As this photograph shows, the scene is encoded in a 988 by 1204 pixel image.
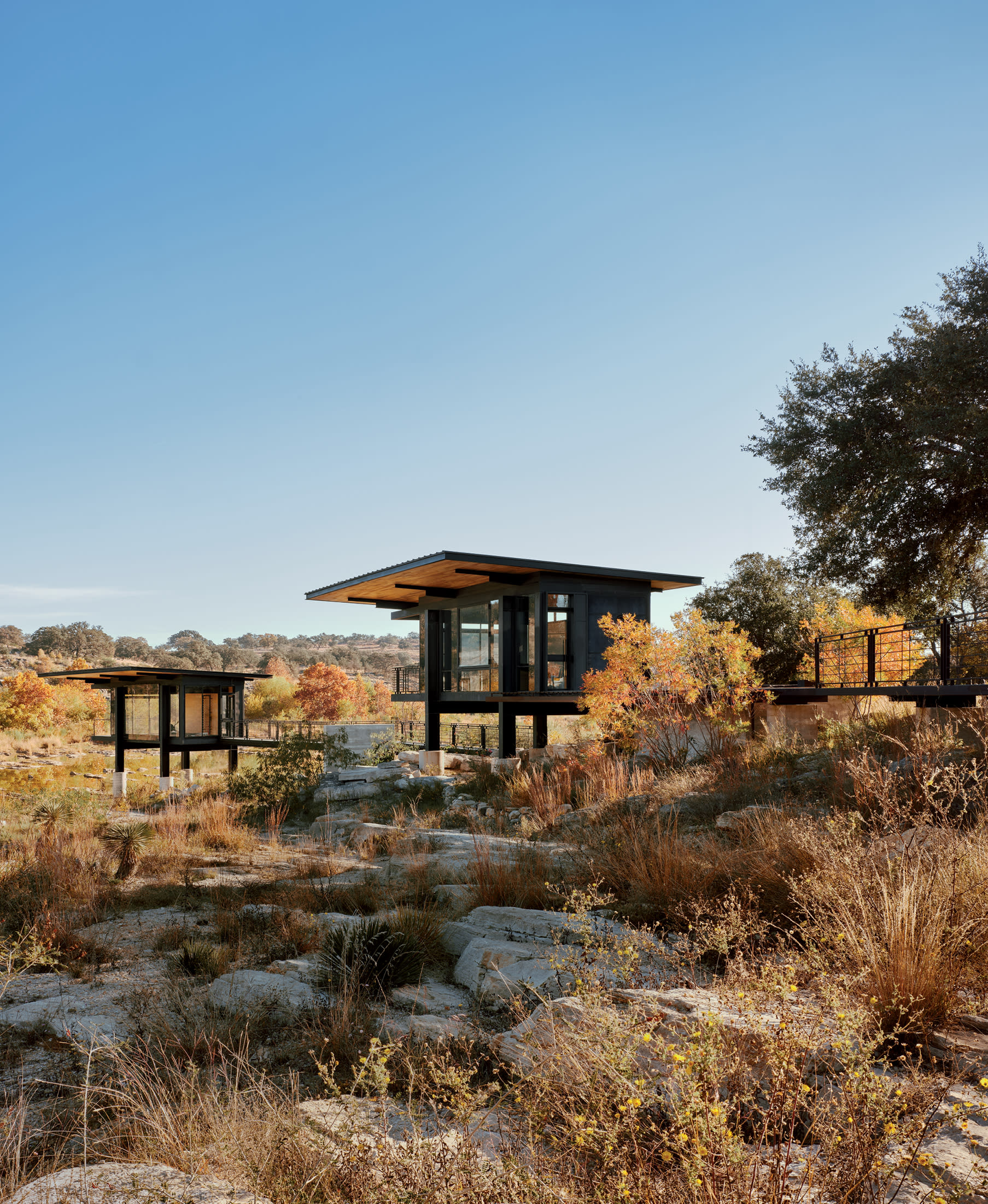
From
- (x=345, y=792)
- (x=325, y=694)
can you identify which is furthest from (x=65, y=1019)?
(x=325, y=694)

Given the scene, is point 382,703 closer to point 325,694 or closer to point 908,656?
point 325,694

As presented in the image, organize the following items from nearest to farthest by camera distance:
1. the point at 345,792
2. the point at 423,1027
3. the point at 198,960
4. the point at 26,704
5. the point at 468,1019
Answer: the point at 423,1027 < the point at 468,1019 < the point at 198,960 < the point at 345,792 < the point at 26,704

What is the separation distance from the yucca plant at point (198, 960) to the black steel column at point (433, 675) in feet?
47.2

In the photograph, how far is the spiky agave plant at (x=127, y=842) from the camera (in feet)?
29.6

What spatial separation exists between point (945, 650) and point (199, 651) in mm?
62525

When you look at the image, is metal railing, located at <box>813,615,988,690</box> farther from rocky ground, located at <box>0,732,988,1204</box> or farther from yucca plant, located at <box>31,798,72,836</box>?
yucca plant, located at <box>31,798,72,836</box>

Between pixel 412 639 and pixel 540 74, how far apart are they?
9612 cm

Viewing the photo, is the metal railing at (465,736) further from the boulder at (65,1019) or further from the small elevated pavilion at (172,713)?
the boulder at (65,1019)

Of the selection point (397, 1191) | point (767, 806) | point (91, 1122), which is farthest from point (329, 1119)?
point (767, 806)

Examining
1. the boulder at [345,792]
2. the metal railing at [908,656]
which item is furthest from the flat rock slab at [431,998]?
the boulder at [345,792]

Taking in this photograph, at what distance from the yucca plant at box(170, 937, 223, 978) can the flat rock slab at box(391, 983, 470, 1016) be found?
1391 mm

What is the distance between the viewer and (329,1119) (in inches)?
106

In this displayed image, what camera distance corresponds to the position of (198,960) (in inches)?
209

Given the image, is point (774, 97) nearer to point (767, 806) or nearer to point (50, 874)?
point (767, 806)
